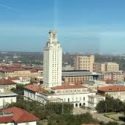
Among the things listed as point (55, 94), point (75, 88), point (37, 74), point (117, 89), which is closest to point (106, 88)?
point (117, 89)

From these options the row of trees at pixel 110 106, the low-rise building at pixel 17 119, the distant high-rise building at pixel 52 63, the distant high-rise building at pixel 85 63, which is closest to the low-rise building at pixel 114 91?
the distant high-rise building at pixel 52 63

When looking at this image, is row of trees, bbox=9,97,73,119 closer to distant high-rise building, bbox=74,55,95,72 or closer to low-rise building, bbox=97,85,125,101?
low-rise building, bbox=97,85,125,101

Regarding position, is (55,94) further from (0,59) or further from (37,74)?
(0,59)

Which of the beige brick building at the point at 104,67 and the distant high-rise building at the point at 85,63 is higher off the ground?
the distant high-rise building at the point at 85,63

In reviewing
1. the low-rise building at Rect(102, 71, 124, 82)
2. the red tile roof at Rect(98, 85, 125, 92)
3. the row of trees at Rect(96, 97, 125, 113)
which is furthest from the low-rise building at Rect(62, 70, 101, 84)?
the row of trees at Rect(96, 97, 125, 113)

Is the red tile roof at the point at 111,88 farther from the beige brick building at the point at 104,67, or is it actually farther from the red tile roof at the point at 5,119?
the beige brick building at the point at 104,67

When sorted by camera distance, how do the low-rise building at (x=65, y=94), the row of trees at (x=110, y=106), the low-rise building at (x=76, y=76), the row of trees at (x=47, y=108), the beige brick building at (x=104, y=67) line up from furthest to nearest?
the beige brick building at (x=104, y=67)
the low-rise building at (x=76, y=76)
the low-rise building at (x=65, y=94)
the row of trees at (x=110, y=106)
the row of trees at (x=47, y=108)

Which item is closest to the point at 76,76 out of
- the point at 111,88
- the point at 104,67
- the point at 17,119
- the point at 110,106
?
the point at 111,88

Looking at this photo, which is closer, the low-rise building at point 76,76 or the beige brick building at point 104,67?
the low-rise building at point 76,76

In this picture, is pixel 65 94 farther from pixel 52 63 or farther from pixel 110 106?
pixel 110 106
